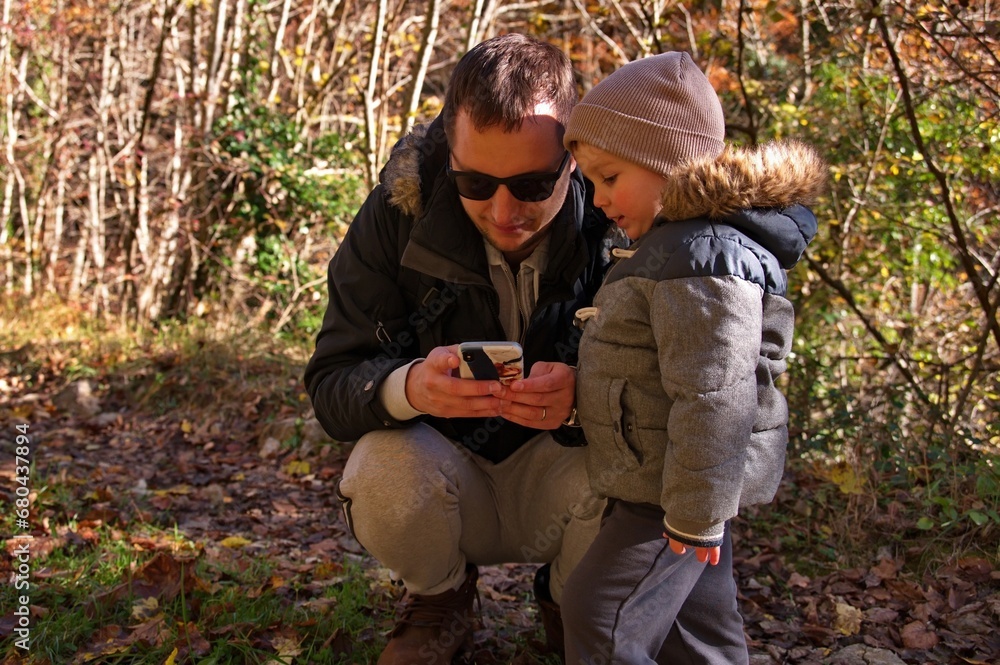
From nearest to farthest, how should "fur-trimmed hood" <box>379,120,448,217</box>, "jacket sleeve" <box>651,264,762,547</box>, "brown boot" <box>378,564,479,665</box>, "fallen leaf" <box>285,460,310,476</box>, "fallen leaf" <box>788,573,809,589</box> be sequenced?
"jacket sleeve" <box>651,264,762,547</box>, "brown boot" <box>378,564,479,665</box>, "fur-trimmed hood" <box>379,120,448,217</box>, "fallen leaf" <box>788,573,809,589</box>, "fallen leaf" <box>285,460,310,476</box>

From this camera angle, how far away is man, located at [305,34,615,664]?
90.9 inches

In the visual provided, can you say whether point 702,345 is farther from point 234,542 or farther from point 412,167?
point 234,542

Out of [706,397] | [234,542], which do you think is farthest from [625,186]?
[234,542]

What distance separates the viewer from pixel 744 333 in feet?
6.31

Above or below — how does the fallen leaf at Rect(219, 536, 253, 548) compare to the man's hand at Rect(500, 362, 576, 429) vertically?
below

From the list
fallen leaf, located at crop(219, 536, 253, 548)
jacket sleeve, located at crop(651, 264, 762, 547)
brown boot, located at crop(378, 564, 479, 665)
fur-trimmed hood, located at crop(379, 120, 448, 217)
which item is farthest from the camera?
fallen leaf, located at crop(219, 536, 253, 548)

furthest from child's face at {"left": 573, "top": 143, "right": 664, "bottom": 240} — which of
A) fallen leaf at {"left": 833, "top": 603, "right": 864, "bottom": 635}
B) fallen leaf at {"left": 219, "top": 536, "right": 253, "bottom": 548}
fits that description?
fallen leaf at {"left": 219, "top": 536, "right": 253, "bottom": 548}

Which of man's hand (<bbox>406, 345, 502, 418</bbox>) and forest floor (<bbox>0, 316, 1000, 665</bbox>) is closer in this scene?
man's hand (<bbox>406, 345, 502, 418</bbox>)

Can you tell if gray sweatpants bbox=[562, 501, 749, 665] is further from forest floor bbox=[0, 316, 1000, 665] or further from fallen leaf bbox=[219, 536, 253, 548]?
fallen leaf bbox=[219, 536, 253, 548]

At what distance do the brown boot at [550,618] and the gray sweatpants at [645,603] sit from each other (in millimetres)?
399

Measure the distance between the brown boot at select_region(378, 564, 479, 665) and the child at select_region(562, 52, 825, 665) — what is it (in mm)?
459

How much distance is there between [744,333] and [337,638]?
4.83 ft

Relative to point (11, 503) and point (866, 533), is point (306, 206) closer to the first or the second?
point (11, 503)

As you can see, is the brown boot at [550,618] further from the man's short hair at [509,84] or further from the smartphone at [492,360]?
the man's short hair at [509,84]
